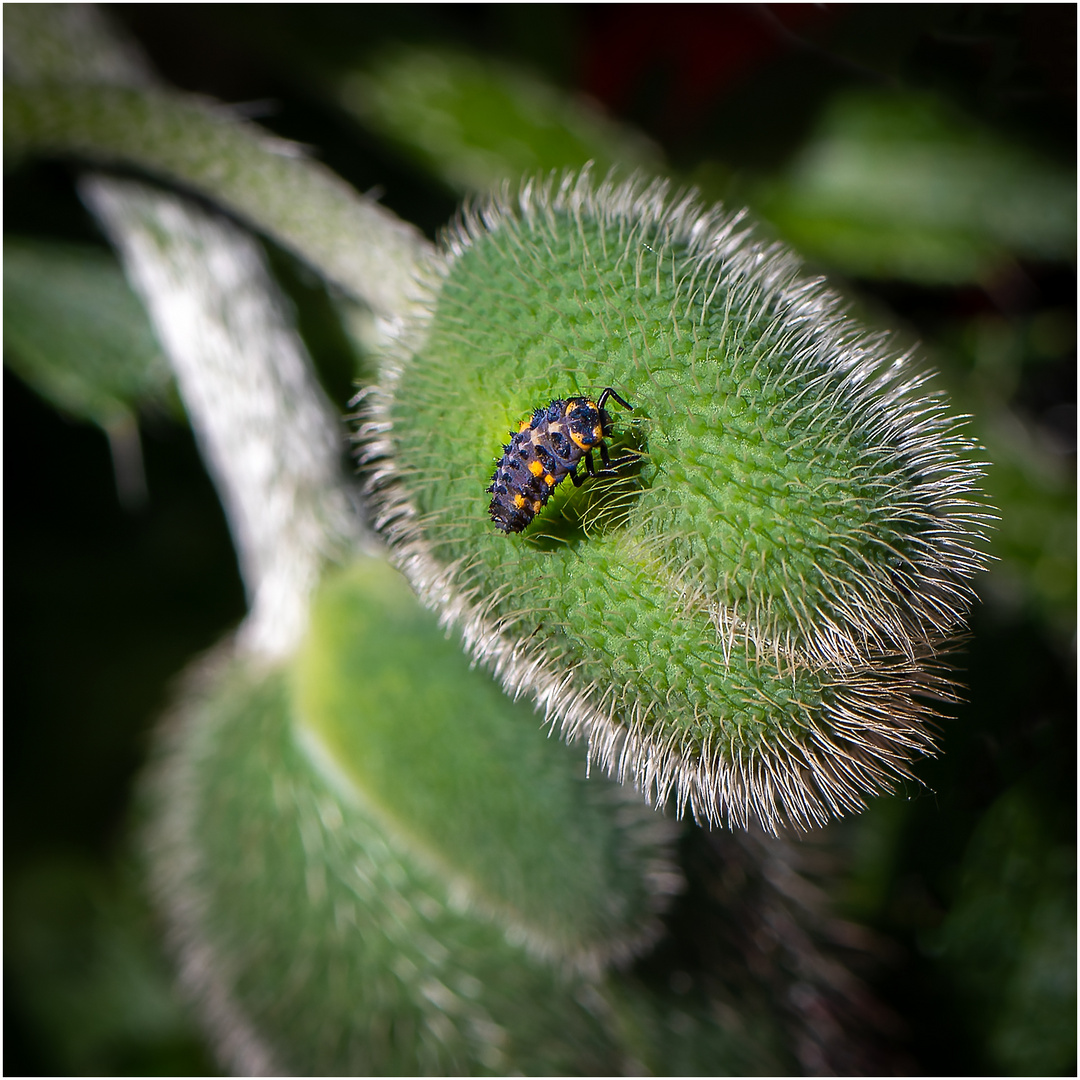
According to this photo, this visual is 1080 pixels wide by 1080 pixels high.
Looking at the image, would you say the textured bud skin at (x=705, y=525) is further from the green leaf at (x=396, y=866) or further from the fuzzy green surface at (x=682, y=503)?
the green leaf at (x=396, y=866)

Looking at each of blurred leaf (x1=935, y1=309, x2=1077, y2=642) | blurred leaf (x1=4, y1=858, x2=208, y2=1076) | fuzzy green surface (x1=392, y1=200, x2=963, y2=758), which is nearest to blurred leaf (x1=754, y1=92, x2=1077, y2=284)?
blurred leaf (x1=935, y1=309, x2=1077, y2=642)

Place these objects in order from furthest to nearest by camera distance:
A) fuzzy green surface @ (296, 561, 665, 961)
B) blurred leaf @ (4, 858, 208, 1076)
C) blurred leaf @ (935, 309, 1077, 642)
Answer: blurred leaf @ (4, 858, 208, 1076)
blurred leaf @ (935, 309, 1077, 642)
fuzzy green surface @ (296, 561, 665, 961)

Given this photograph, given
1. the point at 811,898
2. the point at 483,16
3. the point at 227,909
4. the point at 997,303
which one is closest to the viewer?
the point at 227,909

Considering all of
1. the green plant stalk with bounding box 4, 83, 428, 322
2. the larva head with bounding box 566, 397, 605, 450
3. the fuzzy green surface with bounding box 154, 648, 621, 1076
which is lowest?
the fuzzy green surface with bounding box 154, 648, 621, 1076

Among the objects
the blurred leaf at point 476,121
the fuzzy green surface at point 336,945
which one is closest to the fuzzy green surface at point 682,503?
the fuzzy green surface at point 336,945

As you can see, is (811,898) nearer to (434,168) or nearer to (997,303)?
(997,303)

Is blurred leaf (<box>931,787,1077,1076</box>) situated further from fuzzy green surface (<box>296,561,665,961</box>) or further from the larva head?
the larva head

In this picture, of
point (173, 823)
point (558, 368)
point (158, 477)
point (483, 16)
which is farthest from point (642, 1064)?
point (483, 16)
